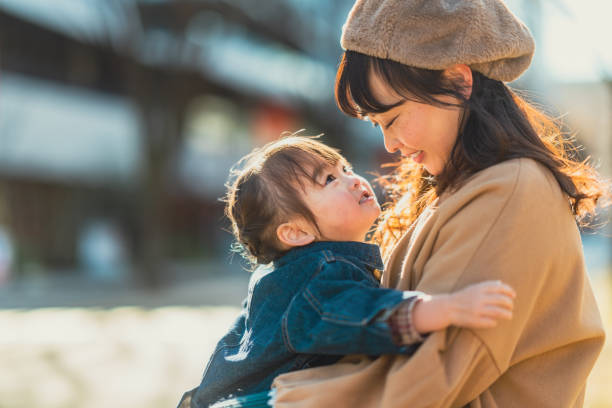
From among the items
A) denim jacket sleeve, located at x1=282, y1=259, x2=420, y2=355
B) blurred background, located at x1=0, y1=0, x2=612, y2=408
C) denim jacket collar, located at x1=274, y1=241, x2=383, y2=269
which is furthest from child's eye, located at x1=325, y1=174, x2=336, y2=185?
blurred background, located at x1=0, y1=0, x2=612, y2=408

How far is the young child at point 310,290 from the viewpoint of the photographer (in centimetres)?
154

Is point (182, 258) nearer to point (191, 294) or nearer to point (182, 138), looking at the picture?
point (182, 138)

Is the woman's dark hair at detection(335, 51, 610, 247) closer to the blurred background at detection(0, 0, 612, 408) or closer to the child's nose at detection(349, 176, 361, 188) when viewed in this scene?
the child's nose at detection(349, 176, 361, 188)

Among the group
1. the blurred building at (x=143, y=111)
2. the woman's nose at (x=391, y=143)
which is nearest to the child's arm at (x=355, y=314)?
the woman's nose at (x=391, y=143)

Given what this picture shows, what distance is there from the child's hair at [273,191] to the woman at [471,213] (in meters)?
0.24

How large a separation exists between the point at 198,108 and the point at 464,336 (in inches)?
820

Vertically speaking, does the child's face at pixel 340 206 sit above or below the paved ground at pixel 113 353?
above

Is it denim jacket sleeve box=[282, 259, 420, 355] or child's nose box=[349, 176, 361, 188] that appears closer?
denim jacket sleeve box=[282, 259, 420, 355]

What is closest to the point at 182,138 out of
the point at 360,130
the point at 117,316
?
the point at 360,130

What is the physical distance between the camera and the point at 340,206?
6.75ft

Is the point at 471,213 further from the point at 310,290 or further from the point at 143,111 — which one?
the point at 143,111

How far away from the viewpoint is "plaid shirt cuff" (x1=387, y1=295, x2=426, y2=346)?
1.54m

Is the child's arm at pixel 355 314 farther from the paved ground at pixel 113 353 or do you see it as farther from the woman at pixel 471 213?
the paved ground at pixel 113 353

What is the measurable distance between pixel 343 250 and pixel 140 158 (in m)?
10.8
